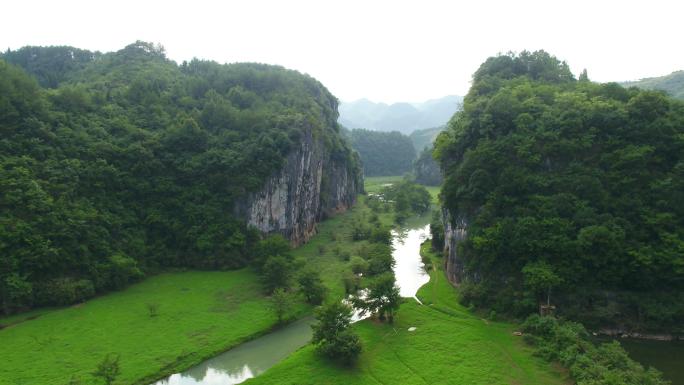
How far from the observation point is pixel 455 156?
46938mm

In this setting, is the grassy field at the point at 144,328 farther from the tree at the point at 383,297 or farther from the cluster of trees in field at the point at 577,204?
the cluster of trees in field at the point at 577,204

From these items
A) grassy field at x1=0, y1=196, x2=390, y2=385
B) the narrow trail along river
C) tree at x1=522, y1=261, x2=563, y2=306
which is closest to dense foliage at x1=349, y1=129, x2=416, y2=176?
grassy field at x1=0, y1=196, x2=390, y2=385

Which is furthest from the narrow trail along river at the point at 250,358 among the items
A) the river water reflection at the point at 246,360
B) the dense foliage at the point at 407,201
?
the dense foliage at the point at 407,201

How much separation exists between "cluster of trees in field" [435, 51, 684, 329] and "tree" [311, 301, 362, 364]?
42.9 ft

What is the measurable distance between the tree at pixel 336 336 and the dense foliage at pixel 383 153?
13550 cm

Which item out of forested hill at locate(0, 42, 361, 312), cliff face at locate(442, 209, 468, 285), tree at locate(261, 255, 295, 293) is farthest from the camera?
tree at locate(261, 255, 295, 293)

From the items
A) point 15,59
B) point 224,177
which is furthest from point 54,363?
point 15,59

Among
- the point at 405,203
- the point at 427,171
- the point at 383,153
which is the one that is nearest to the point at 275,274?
the point at 405,203

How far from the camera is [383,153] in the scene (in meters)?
169

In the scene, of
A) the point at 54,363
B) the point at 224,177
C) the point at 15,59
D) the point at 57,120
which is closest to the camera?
the point at 54,363

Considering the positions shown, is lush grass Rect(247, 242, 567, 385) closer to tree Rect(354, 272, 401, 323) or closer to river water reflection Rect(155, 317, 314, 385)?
tree Rect(354, 272, 401, 323)

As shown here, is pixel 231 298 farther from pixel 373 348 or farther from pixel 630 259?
pixel 630 259

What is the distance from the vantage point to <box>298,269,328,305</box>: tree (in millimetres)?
39656

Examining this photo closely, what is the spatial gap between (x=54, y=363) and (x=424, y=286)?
3106 centimetres
